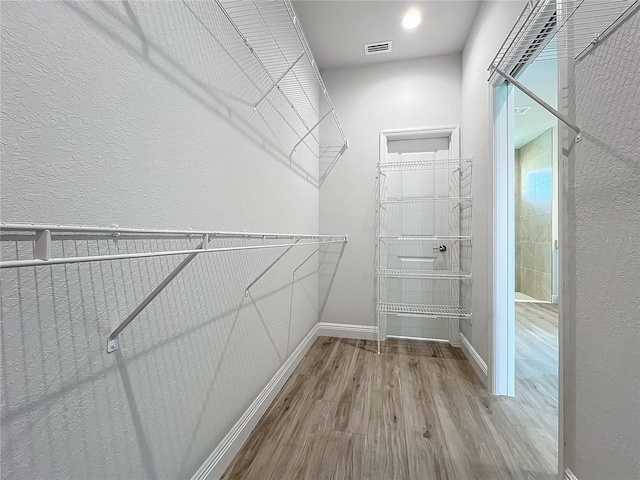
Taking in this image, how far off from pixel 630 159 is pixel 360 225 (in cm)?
210

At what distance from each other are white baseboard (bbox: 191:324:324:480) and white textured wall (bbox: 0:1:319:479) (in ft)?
0.20

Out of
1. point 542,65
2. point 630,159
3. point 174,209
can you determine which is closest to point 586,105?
point 630,159

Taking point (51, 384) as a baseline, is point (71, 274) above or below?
above

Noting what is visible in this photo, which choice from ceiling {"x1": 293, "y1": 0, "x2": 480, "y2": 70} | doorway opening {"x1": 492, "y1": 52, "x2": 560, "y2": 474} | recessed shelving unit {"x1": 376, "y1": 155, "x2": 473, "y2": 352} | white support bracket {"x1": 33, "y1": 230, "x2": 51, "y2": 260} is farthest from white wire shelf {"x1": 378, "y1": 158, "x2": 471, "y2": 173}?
white support bracket {"x1": 33, "y1": 230, "x2": 51, "y2": 260}

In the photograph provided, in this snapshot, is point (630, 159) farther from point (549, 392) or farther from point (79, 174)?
point (549, 392)

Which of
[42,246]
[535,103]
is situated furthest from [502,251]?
[535,103]

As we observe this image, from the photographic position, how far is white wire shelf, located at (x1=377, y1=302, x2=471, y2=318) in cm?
254

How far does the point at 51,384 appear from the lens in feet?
1.91

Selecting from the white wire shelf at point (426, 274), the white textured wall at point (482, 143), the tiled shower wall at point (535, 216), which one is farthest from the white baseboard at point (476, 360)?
the tiled shower wall at point (535, 216)

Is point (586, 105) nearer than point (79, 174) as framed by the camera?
No

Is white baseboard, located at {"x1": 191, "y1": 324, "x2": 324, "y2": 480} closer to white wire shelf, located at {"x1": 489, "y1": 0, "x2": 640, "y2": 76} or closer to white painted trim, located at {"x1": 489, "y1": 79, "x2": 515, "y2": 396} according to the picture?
white painted trim, located at {"x1": 489, "y1": 79, "x2": 515, "y2": 396}

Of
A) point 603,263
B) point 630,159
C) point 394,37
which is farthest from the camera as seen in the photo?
point 394,37

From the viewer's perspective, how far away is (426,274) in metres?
2.51

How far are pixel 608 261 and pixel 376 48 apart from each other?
2527mm
